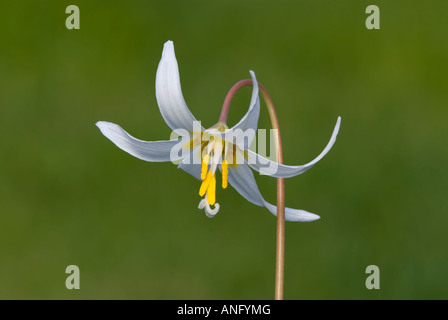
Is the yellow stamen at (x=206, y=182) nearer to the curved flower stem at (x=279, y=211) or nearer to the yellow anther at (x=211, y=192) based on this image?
the yellow anther at (x=211, y=192)

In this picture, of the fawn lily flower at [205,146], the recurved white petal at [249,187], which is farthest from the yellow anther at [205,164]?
the recurved white petal at [249,187]

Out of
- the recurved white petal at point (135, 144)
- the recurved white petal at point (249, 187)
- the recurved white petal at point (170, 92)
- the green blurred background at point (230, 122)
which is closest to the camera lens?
the recurved white petal at point (170, 92)

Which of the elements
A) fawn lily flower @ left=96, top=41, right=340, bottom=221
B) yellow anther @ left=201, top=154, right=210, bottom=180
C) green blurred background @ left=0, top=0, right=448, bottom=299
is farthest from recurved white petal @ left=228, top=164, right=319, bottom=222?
green blurred background @ left=0, top=0, right=448, bottom=299

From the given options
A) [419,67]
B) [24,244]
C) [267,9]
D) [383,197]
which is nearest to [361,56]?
[419,67]

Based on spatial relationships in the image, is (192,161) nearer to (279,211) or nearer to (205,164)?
(205,164)

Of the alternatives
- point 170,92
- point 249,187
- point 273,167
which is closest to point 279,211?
point 273,167

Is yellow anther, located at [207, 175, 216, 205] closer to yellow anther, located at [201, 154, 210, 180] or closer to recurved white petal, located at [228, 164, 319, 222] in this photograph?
yellow anther, located at [201, 154, 210, 180]
